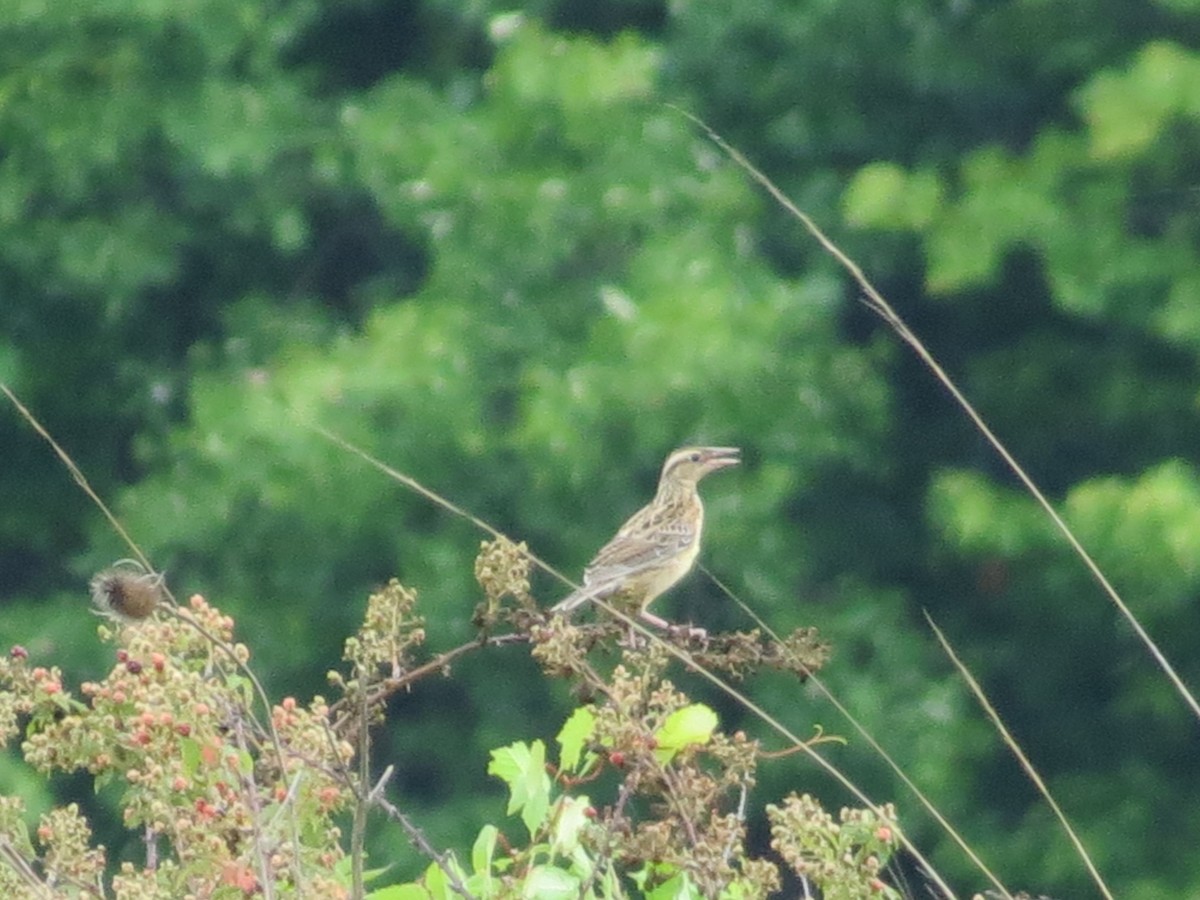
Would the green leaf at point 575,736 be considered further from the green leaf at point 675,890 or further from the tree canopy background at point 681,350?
the tree canopy background at point 681,350

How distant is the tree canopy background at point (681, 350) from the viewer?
553 inches

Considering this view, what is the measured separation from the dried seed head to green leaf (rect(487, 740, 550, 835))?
1.20 ft

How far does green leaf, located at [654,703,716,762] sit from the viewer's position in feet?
9.12

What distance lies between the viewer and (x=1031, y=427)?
15320 mm

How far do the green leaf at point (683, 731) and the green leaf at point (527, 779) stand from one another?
0.55 ft

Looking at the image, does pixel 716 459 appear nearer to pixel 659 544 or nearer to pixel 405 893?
pixel 659 544

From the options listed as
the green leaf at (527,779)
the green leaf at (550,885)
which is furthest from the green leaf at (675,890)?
the green leaf at (527,779)

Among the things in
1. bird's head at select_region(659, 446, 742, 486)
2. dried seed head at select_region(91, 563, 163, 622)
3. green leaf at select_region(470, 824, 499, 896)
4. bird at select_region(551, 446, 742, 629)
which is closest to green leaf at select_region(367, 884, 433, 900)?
green leaf at select_region(470, 824, 499, 896)

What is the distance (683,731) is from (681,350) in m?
11.1

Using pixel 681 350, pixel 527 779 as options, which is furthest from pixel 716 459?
pixel 681 350

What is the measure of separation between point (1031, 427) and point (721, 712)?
232 centimetres

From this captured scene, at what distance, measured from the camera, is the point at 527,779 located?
2953mm

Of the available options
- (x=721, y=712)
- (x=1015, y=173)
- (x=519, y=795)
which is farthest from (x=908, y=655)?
(x=519, y=795)

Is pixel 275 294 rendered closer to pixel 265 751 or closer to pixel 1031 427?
pixel 1031 427
